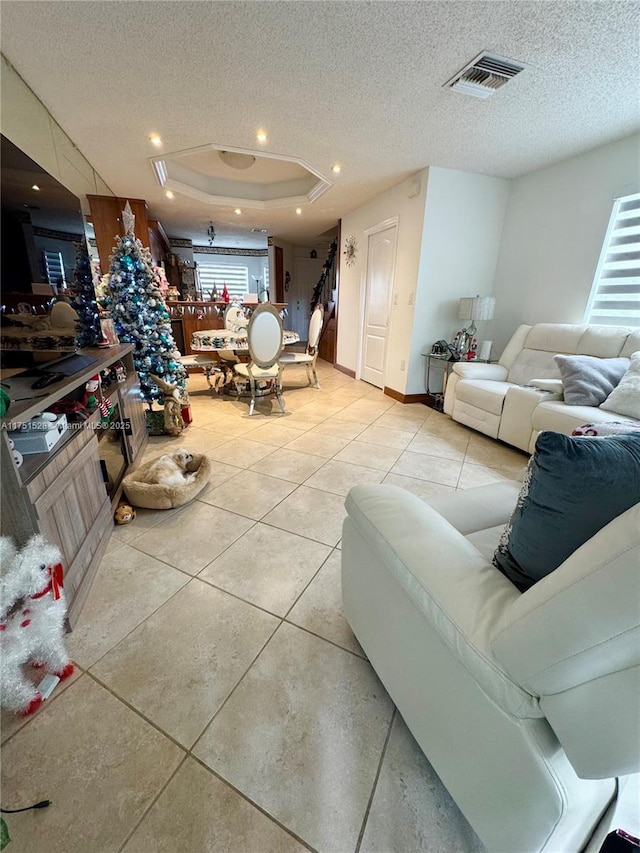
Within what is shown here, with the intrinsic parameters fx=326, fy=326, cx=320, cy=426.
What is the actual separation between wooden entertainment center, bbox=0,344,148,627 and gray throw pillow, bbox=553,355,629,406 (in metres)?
3.04

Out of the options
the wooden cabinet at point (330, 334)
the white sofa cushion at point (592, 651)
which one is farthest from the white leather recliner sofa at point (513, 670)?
the wooden cabinet at point (330, 334)

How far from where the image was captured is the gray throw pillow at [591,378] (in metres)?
2.34

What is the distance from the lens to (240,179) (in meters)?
4.41

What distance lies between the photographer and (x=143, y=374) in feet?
9.85

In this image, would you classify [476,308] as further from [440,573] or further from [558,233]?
[440,573]

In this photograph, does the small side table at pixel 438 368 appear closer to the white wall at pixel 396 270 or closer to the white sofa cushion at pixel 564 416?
the white wall at pixel 396 270

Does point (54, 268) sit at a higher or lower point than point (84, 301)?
higher

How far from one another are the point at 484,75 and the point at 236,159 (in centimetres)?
275

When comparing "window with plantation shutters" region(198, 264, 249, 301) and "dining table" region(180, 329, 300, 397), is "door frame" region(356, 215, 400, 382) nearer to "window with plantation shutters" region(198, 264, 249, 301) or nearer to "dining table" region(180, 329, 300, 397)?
"dining table" region(180, 329, 300, 397)

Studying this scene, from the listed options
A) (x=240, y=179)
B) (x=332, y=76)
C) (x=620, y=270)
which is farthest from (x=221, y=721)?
(x=240, y=179)

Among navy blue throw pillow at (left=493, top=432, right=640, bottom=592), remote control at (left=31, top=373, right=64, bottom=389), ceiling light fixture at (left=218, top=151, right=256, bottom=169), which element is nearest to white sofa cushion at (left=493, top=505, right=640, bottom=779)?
navy blue throw pillow at (left=493, top=432, right=640, bottom=592)

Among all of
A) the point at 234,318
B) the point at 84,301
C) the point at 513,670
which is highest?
the point at 84,301

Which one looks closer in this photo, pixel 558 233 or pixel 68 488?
pixel 68 488

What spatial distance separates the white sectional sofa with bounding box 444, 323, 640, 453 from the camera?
2.37 meters
